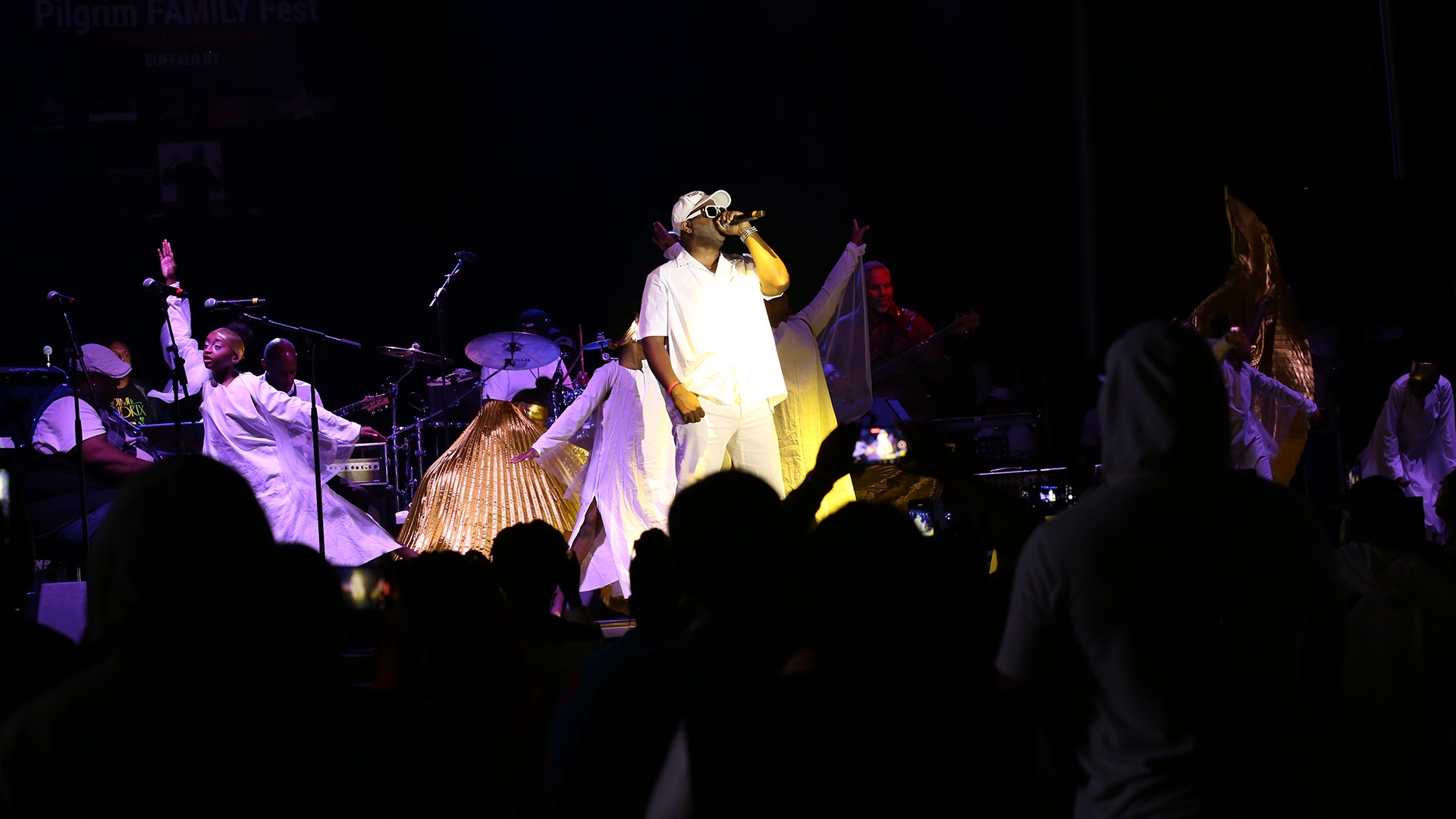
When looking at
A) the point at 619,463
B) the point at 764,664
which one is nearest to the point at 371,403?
the point at 619,463

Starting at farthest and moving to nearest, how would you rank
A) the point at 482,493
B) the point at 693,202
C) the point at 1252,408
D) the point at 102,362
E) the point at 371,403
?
the point at 371,403
the point at 1252,408
the point at 482,493
the point at 102,362
the point at 693,202

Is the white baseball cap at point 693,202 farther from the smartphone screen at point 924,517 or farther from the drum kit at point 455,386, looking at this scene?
the drum kit at point 455,386

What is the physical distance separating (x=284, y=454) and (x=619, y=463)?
2660mm

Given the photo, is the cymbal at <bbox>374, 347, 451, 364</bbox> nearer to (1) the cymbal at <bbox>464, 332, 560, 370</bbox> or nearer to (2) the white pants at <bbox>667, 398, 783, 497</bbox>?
(1) the cymbal at <bbox>464, 332, 560, 370</bbox>

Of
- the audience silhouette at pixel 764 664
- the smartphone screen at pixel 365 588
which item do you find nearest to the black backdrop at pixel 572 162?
the smartphone screen at pixel 365 588

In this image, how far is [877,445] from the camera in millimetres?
3305

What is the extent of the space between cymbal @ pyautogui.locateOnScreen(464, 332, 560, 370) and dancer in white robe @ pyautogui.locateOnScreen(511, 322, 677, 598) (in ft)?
6.95

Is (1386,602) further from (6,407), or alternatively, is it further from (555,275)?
(555,275)

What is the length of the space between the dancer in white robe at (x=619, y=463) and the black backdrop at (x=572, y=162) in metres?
4.55

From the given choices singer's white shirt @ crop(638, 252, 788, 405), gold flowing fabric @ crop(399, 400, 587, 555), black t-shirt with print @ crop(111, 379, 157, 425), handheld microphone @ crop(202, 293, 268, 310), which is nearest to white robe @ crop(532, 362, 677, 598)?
singer's white shirt @ crop(638, 252, 788, 405)

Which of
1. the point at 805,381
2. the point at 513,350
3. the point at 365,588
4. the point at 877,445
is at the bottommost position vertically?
the point at 365,588

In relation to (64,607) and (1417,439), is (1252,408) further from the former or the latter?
(64,607)

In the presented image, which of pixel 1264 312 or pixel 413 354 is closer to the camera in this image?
pixel 1264 312

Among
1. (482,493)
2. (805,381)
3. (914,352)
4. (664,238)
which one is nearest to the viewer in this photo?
(664,238)
